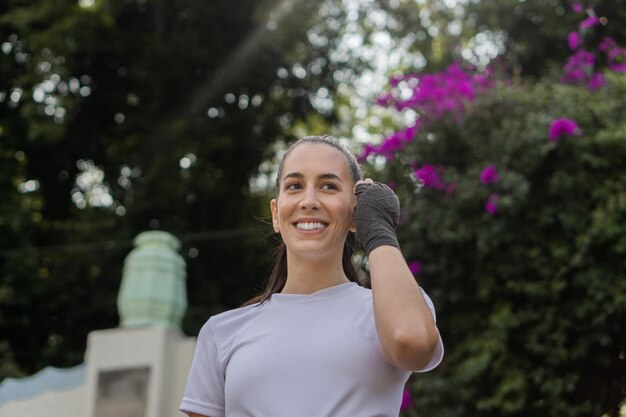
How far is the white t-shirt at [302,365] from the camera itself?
170cm

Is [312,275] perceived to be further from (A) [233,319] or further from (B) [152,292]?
(B) [152,292]

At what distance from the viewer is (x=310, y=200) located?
1854mm

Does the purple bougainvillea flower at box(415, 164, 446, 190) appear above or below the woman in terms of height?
above

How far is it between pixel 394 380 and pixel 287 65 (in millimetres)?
11383

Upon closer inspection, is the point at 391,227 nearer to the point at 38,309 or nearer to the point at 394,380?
the point at 394,380

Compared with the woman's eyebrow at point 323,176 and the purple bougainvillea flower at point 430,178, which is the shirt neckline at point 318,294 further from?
the purple bougainvillea flower at point 430,178

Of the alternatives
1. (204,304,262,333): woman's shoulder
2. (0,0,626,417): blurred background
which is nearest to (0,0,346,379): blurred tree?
(0,0,626,417): blurred background

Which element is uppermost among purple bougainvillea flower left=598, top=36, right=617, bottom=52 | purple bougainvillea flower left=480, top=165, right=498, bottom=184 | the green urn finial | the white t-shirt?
purple bougainvillea flower left=598, top=36, right=617, bottom=52

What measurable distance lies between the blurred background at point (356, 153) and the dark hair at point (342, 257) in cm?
464

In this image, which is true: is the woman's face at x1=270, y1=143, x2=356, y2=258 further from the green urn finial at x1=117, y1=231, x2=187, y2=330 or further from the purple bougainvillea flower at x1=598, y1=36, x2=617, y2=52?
the purple bougainvillea flower at x1=598, y1=36, x2=617, y2=52

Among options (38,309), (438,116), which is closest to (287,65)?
(38,309)

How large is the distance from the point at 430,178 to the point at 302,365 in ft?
18.0

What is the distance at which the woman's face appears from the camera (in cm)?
187

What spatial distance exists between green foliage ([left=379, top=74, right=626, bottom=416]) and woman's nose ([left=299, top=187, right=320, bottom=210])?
4850 millimetres
